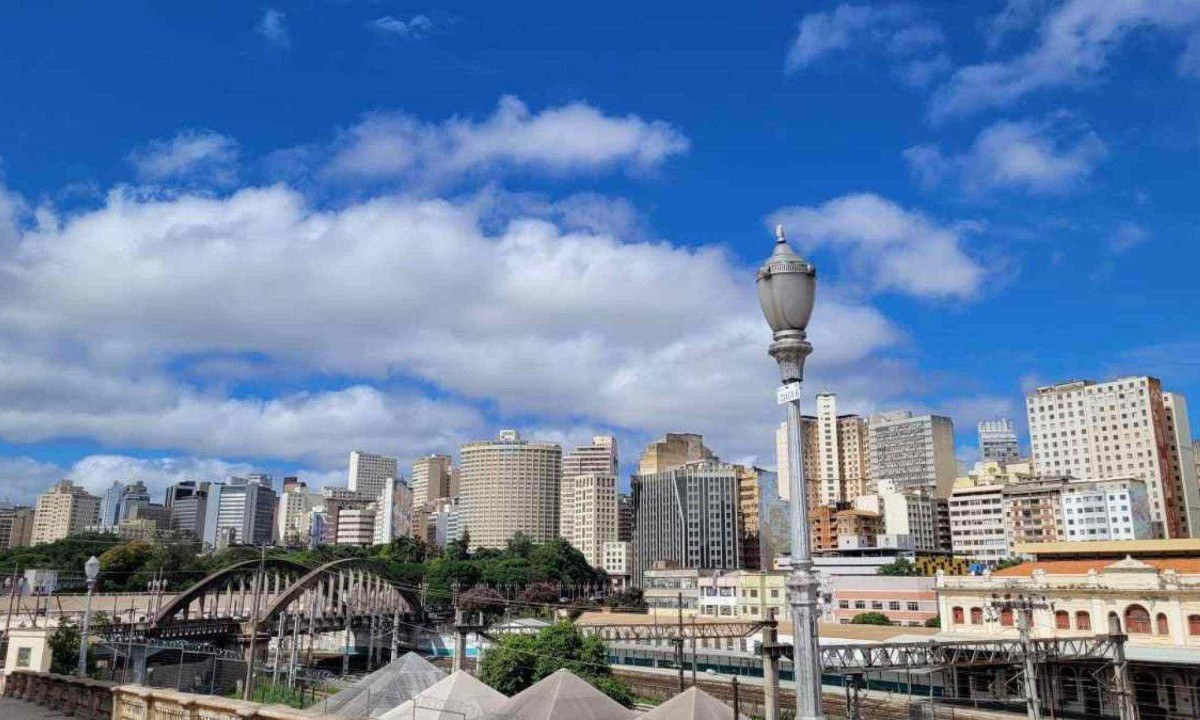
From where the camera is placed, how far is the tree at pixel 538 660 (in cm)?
4578

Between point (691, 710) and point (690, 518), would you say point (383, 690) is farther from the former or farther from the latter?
point (690, 518)

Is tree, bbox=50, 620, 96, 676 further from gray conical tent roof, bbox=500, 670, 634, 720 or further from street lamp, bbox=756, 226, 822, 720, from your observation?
street lamp, bbox=756, 226, 822, 720

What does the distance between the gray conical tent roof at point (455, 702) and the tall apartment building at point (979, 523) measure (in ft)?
384

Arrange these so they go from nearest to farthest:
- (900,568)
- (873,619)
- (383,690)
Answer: (383,690) < (873,619) < (900,568)

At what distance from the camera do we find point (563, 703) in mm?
24969

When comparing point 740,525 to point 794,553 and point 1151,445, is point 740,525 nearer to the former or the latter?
point 1151,445

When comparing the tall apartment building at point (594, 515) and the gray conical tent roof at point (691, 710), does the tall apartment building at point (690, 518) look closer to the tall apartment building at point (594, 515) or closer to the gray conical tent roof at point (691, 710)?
the tall apartment building at point (594, 515)

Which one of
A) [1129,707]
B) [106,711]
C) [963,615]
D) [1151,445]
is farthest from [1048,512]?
[106,711]

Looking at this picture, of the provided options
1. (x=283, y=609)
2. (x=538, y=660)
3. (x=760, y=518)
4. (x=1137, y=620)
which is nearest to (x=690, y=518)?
(x=760, y=518)

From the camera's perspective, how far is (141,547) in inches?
5497

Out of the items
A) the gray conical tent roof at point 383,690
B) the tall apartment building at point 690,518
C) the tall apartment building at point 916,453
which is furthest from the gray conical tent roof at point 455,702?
the tall apartment building at point 916,453

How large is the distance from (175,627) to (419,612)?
126 feet

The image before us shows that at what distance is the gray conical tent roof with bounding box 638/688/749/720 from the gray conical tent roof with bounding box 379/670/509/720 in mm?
4715

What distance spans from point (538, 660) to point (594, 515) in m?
144
